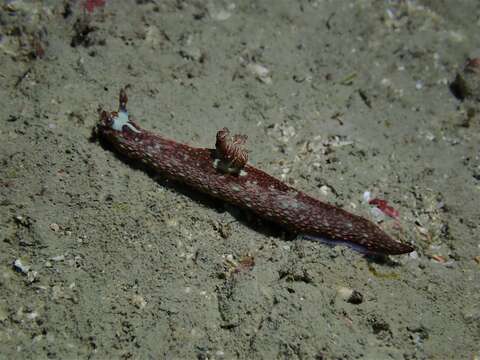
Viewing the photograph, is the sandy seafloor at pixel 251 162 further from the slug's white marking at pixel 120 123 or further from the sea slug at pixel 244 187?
the slug's white marking at pixel 120 123

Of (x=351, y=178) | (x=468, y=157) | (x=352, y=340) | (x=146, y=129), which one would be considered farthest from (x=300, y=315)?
(x=468, y=157)

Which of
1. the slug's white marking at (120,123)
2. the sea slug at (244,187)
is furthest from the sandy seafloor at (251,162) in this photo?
the slug's white marking at (120,123)

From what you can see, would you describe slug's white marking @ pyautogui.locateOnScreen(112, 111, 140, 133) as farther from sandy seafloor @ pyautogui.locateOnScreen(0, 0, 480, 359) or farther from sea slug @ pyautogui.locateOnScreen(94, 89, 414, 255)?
sandy seafloor @ pyautogui.locateOnScreen(0, 0, 480, 359)

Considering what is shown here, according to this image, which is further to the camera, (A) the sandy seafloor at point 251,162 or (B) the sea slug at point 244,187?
(B) the sea slug at point 244,187

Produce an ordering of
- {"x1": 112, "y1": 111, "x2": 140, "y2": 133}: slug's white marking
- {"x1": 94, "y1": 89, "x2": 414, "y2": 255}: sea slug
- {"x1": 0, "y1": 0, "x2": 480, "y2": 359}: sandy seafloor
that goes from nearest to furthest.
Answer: {"x1": 0, "y1": 0, "x2": 480, "y2": 359}: sandy seafloor → {"x1": 94, "y1": 89, "x2": 414, "y2": 255}: sea slug → {"x1": 112, "y1": 111, "x2": 140, "y2": 133}: slug's white marking

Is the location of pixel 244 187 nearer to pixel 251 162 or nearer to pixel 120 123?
pixel 251 162

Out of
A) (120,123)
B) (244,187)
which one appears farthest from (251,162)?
(120,123)

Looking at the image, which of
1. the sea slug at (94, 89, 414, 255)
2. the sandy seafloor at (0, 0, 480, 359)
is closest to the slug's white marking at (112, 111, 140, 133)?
the sea slug at (94, 89, 414, 255)
